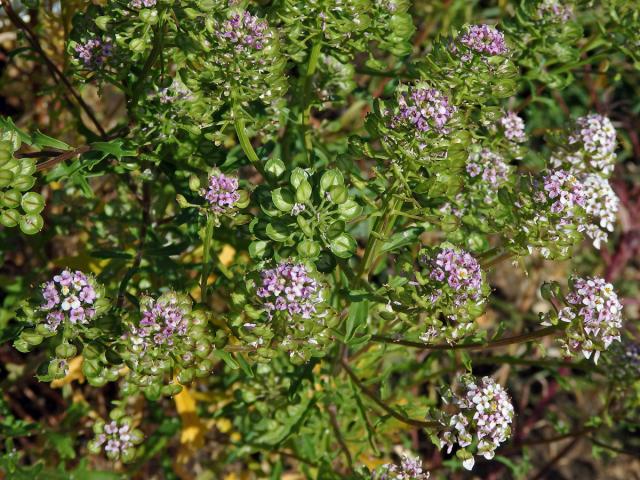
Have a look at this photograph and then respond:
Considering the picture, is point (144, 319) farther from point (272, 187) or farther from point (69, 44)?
point (69, 44)

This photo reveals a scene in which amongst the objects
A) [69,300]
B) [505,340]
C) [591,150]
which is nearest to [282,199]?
[69,300]

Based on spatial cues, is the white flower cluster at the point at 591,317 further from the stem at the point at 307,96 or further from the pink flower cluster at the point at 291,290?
the stem at the point at 307,96

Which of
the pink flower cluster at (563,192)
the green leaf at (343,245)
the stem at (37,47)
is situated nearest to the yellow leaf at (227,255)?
the stem at (37,47)

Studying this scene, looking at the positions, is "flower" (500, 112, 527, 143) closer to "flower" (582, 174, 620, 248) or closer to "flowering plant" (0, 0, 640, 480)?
"flowering plant" (0, 0, 640, 480)

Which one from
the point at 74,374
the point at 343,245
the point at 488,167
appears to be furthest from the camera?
the point at 74,374

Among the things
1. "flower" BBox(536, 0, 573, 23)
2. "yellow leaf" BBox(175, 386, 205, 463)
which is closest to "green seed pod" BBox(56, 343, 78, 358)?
"yellow leaf" BBox(175, 386, 205, 463)

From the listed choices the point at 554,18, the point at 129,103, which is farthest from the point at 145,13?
the point at 554,18

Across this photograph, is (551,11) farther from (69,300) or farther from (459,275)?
(69,300)
